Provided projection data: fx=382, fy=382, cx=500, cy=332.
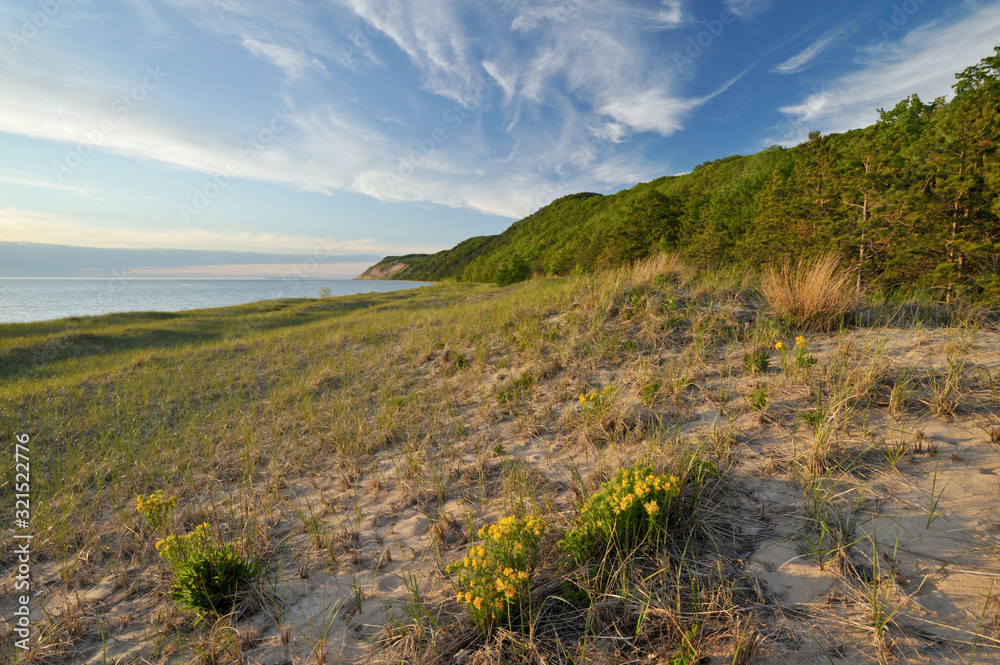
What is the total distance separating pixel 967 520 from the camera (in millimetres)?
2408

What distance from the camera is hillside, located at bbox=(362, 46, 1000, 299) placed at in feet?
43.0

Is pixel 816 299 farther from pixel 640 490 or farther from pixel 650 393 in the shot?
pixel 640 490

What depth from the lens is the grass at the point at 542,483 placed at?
89.4 inches

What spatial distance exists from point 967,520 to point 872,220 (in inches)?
917

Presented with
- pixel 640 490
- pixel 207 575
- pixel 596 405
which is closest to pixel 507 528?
pixel 640 490

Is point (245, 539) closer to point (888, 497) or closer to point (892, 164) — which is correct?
point (888, 497)

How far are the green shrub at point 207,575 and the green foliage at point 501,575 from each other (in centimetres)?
165

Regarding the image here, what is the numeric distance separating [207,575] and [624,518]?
9.91 feet

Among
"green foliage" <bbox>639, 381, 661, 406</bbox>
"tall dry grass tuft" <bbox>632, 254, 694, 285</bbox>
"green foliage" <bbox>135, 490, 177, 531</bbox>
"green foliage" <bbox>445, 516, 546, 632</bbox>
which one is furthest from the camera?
"tall dry grass tuft" <bbox>632, 254, 694, 285</bbox>

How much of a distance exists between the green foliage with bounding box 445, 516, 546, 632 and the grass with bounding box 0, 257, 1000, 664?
0.16ft

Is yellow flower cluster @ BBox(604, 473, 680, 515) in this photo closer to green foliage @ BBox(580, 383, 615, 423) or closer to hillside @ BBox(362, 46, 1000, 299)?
green foliage @ BBox(580, 383, 615, 423)

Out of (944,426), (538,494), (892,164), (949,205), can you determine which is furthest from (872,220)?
A: (538,494)

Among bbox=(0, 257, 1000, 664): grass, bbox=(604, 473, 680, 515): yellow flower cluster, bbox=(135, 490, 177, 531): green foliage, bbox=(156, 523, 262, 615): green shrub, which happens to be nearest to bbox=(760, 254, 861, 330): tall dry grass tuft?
bbox=(0, 257, 1000, 664): grass

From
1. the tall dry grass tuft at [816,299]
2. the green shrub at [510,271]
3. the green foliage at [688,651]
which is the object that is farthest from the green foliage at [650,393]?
the green shrub at [510,271]
